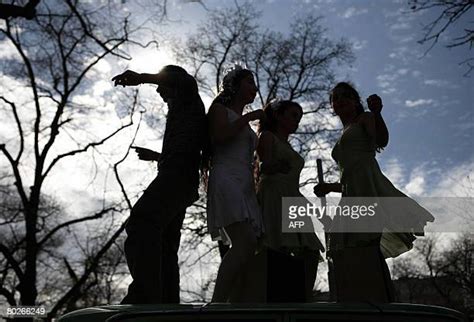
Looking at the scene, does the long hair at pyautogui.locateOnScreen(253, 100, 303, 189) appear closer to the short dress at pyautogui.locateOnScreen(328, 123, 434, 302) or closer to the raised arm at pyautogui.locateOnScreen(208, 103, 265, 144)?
the short dress at pyautogui.locateOnScreen(328, 123, 434, 302)

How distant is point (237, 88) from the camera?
3.83 metres

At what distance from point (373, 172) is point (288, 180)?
25.5 inches

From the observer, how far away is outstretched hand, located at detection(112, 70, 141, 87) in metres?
3.25

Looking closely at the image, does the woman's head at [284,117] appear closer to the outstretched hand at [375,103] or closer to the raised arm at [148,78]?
the outstretched hand at [375,103]

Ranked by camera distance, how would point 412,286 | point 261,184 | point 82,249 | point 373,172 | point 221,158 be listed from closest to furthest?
point 221,158 < point 373,172 < point 261,184 < point 82,249 < point 412,286

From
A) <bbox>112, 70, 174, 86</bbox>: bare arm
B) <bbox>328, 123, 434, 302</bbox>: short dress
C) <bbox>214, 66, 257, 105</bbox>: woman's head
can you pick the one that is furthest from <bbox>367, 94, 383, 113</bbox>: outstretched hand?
<bbox>112, 70, 174, 86</bbox>: bare arm

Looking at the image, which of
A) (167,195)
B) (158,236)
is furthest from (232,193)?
(158,236)

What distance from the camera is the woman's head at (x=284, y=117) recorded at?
4.34m

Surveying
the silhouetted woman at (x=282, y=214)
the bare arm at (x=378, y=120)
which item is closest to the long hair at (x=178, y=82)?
the silhouetted woman at (x=282, y=214)

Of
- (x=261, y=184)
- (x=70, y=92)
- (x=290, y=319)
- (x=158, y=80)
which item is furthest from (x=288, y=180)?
(x=70, y=92)

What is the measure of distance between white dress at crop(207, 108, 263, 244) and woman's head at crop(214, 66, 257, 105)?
8.0 inches


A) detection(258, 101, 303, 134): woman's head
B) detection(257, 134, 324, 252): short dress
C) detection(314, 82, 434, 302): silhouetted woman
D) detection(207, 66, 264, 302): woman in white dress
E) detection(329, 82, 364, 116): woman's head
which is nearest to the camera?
detection(207, 66, 264, 302): woman in white dress

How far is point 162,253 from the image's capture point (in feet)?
11.0

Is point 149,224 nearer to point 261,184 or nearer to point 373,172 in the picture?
point 261,184
